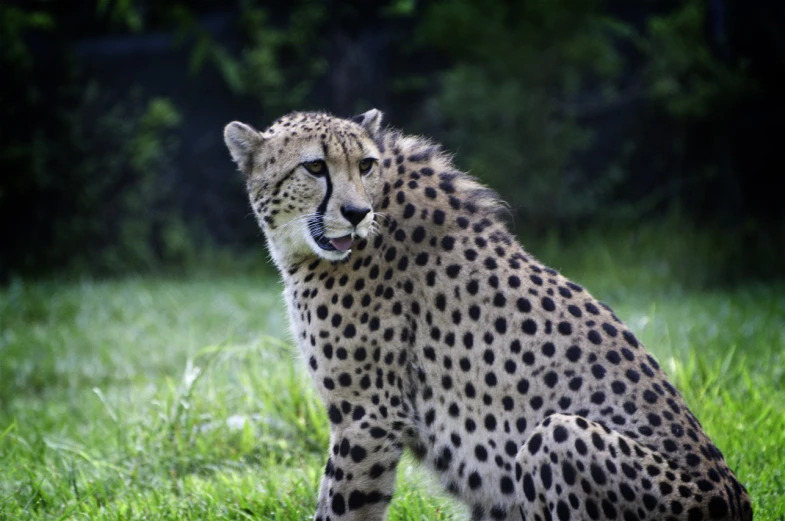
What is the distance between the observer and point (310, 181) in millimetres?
3225

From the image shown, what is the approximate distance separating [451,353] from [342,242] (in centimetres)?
52

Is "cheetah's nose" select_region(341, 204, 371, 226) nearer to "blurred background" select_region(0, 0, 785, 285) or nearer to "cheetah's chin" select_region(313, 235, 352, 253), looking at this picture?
"cheetah's chin" select_region(313, 235, 352, 253)

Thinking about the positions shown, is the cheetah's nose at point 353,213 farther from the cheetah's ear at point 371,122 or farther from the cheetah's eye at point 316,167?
the cheetah's ear at point 371,122

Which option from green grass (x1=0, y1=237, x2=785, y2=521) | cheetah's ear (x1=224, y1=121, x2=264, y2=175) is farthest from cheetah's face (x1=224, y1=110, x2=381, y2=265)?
green grass (x1=0, y1=237, x2=785, y2=521)

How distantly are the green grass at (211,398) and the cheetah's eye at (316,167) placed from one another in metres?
1.13

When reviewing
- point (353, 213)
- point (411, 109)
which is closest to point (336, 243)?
point (353, 213)

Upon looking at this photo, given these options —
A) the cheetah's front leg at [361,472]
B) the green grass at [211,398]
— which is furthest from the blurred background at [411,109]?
the cheetah's front leg at [361,472]

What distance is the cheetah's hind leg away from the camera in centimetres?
→ 255

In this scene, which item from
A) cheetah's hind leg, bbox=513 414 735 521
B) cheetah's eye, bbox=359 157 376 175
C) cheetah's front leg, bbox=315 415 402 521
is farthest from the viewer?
cheetah's eye, bbox=359 157 376 175

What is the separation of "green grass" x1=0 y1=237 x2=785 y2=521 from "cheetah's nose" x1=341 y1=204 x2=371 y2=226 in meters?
0.94

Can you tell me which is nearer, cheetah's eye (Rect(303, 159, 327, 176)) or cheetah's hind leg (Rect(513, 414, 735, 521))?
cheetah's hind leg (Rect(513, 414, 735, 521))

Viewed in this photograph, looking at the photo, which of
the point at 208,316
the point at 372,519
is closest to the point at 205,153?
the point at 208,316

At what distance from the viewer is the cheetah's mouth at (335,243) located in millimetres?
3137

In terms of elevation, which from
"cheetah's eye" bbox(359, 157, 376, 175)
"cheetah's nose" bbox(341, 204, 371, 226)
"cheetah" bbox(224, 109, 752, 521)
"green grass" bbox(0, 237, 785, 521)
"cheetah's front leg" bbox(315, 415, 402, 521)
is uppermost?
"cheetah's eye" bbox(359, 157, 376, 175)
